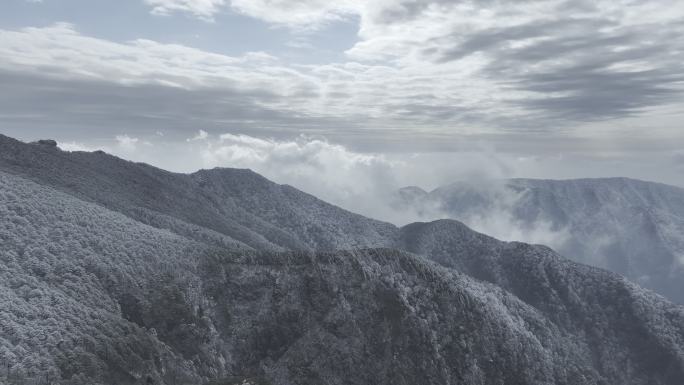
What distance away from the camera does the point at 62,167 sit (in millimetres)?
179125

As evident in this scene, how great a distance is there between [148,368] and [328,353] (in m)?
51.8

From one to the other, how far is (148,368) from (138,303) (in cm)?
2260

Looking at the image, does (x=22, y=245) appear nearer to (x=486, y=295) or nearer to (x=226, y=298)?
(x=226, y=298)

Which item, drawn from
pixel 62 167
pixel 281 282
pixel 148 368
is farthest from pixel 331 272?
pixel 62 167

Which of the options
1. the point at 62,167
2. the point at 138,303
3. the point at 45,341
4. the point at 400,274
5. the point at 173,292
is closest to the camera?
the point at 45,341

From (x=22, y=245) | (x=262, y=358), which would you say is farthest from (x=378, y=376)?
(x=22, y=245)

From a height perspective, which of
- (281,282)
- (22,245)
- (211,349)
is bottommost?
(211,349)

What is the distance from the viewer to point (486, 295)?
182500 mm

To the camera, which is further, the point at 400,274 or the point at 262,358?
the point at 400,274

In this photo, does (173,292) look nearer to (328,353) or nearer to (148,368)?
(148,368)

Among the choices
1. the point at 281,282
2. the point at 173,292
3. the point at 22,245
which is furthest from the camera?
the point at 281,282

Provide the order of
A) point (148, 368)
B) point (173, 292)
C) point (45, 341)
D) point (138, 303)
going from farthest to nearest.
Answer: point (173, 292), point (138, 303), point (148, 368), point (45, 341)

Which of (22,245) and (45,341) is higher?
(22,245)

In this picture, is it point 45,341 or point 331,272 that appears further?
point 331,272
